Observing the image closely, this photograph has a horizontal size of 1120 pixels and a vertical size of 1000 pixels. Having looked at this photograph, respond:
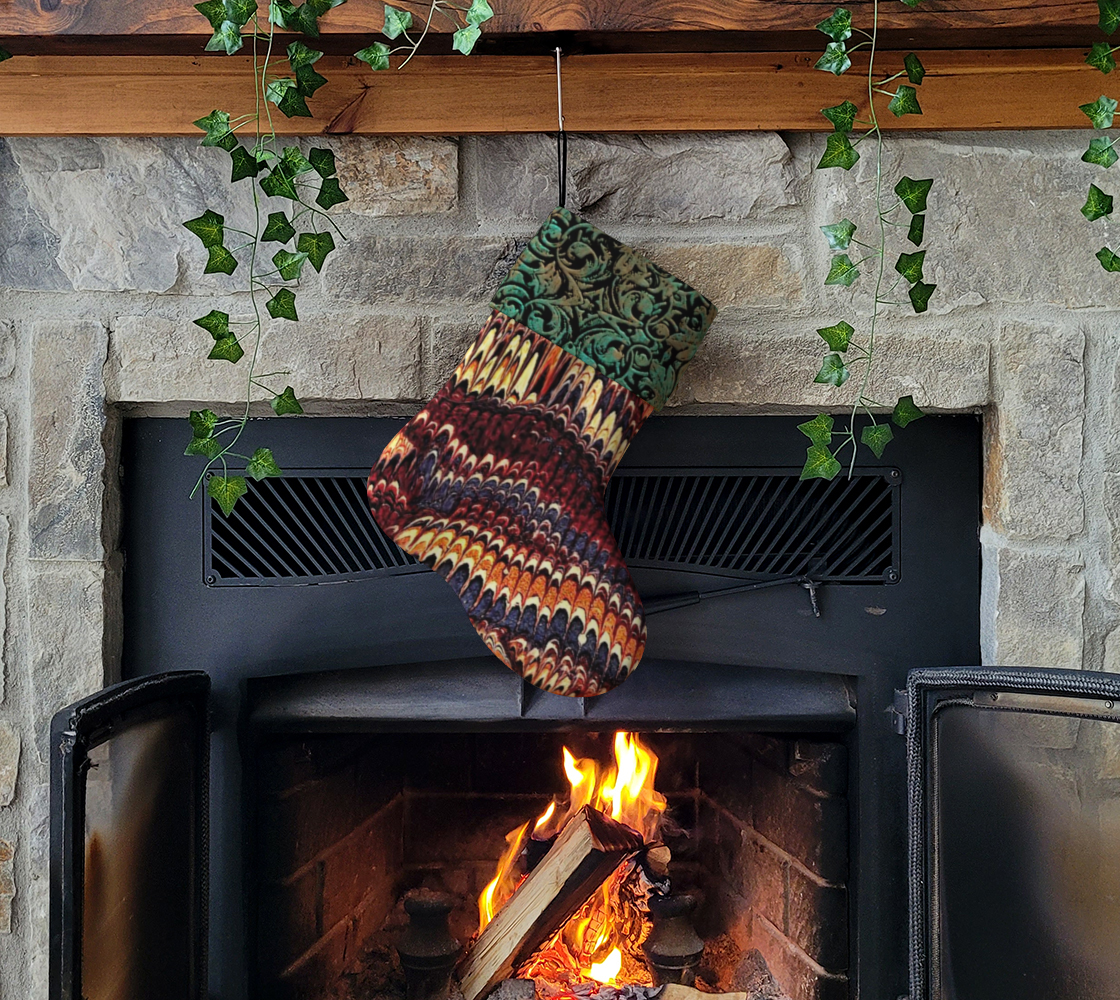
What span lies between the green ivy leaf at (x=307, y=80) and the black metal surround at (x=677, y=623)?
0.39 m

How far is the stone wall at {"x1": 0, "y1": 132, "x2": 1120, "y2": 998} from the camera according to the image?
3.89ft

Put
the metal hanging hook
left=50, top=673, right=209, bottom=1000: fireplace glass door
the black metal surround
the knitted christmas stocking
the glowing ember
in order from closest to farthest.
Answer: left=50, top=673, right=209, bottom=1000: fireplace glass door, the knitted christmas stocking, the metal hanging hook, the black metal surround, the glowing ember

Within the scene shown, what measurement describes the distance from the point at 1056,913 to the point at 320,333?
1058 millimetres

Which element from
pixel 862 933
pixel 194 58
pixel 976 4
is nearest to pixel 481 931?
pixel 862 933

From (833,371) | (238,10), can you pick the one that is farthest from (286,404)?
(833,371)

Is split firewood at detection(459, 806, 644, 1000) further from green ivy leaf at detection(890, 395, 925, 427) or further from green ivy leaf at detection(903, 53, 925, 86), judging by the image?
green ivy leaf at detection(903, 53, 925, 86)

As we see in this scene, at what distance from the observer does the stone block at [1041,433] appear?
1.19 meters

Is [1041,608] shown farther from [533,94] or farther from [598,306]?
[533,94]

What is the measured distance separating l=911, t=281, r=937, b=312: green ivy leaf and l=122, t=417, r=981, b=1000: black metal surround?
0.20 meters

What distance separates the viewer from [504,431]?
1062 mm

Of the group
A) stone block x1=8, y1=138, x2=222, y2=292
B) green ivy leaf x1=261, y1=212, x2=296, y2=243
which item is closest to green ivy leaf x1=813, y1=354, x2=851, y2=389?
green ivy leaf x1=261, y1=212, x2=296, y2=243

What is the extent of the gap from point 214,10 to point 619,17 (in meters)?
0.42

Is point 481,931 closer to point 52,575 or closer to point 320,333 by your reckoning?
point 52,575

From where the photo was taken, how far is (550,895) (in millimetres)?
1435
